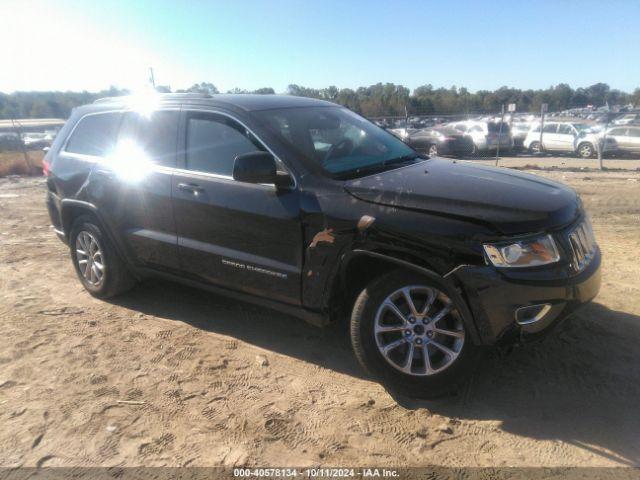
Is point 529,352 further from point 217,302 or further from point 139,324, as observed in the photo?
point 139,324

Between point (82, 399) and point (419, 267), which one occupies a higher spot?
point (419, 267)

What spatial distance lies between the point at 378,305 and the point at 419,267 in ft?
1.27

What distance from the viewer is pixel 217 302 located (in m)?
4.57

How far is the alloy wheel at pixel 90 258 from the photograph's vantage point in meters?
4.52

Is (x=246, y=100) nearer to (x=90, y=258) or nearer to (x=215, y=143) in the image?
(x=215, y=143)

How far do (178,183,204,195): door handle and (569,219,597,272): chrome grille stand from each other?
250cm

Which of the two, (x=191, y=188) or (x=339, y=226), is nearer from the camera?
(x=339, y=226)

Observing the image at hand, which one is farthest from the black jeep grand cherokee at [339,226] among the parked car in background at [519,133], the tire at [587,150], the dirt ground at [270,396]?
the parked car in background at [519,133]

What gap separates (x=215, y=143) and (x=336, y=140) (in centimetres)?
91

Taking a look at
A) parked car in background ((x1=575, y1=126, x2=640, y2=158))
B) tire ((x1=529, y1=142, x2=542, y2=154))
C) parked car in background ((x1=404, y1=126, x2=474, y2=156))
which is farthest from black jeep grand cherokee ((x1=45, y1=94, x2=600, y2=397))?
tire ((x1=529, y1=142, x2=542, y2=154))

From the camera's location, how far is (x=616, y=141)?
1952 centimetres

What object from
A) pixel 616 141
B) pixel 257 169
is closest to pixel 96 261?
pixel 257 169

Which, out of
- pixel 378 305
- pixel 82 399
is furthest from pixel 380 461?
pixel 82 399

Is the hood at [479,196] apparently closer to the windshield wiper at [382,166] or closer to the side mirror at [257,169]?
the windshield wiper at [382,166]
